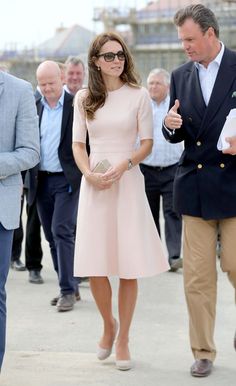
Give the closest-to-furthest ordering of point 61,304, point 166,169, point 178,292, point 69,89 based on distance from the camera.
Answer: point 61,304, point 178,292, point 69,89, point 166,169

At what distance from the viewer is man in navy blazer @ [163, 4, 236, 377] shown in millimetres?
4977

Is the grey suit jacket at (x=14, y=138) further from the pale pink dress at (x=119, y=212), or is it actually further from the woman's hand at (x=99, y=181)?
the pale pink dress at (x=119, y=212)

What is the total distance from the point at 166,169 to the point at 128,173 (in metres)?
3.54

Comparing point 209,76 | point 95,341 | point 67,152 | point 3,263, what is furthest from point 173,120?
point 67,152

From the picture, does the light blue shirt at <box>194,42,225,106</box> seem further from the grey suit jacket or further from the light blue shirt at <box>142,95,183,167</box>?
the light blue shirt at <box>142,95,183,167</box>

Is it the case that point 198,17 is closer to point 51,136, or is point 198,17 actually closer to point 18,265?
point 51,136

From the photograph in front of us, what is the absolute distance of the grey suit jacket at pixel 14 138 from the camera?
4.70m

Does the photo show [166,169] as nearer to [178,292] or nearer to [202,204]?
[178,292]

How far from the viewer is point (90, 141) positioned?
5.52 m

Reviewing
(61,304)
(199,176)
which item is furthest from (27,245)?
(199,176)

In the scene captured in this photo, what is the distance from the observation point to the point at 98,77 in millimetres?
5449

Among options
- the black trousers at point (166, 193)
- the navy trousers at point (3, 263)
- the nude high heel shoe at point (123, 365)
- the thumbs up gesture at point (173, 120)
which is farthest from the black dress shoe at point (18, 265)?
the thumbs up gesture at point (173, 120)

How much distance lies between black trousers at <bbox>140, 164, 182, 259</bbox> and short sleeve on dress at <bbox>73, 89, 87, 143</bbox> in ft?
11.1

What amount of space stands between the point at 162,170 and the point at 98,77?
3.56 m
